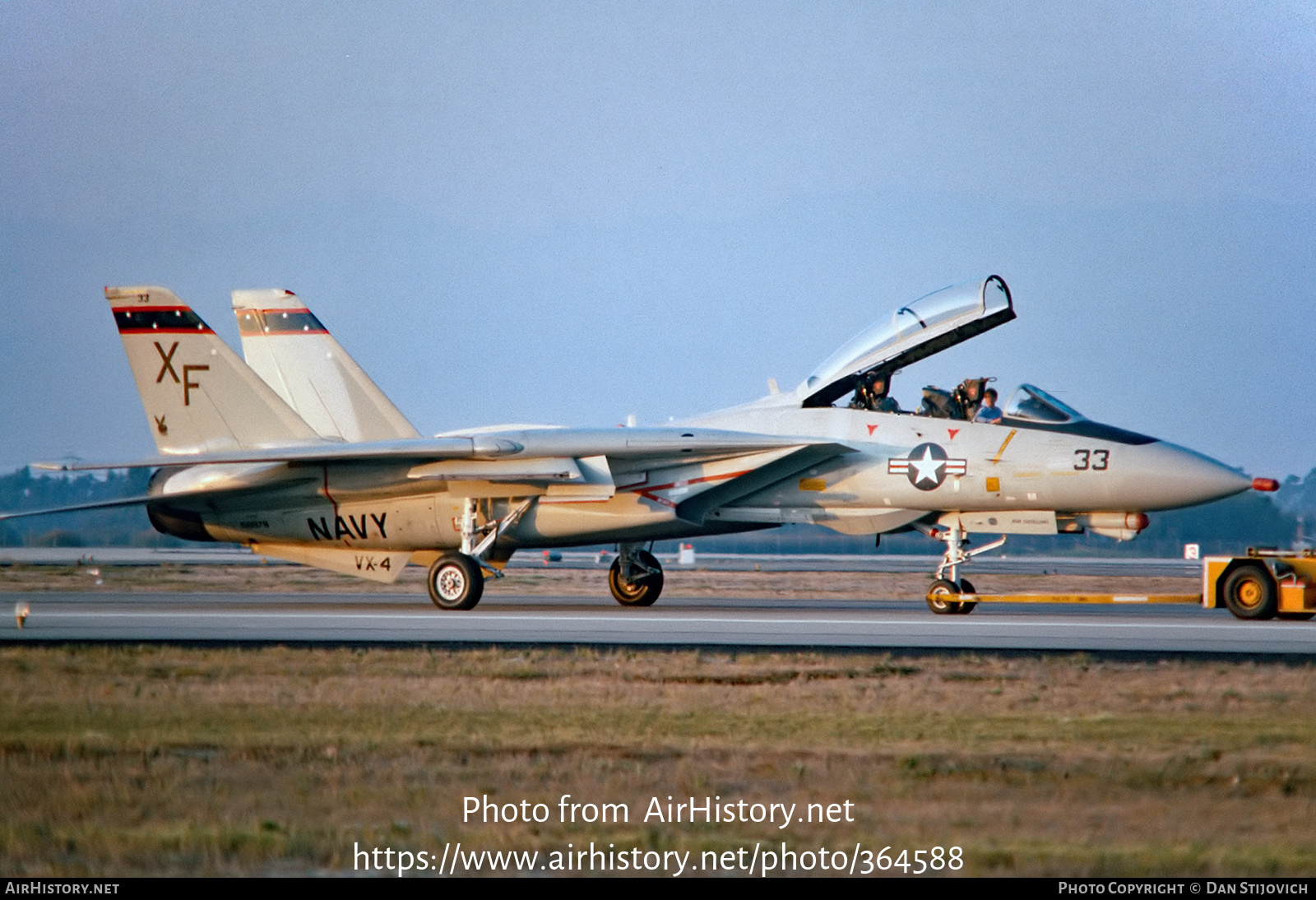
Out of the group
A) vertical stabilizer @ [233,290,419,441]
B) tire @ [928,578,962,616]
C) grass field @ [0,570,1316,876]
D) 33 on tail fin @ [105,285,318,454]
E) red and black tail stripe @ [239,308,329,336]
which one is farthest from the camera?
red and black tail stripe @ [239,308,329,336]

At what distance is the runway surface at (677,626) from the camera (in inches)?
480

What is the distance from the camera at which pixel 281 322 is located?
19.8 m

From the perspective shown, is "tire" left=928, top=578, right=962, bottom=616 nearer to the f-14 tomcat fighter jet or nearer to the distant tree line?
the f-14 tomcat fighter jet

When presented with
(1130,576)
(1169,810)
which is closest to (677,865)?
(1169,810)

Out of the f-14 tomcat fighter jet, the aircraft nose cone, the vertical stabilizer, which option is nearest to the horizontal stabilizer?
the f-14 tomcat fighter jet

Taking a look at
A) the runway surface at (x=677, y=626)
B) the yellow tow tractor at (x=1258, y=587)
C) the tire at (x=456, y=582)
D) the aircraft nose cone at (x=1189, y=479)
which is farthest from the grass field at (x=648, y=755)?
Answer: the tire at (x=456, y=582)

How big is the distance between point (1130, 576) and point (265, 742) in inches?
1161

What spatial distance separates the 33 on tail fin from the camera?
56.9 feet

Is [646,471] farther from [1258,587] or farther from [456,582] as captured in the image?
[1258,587]

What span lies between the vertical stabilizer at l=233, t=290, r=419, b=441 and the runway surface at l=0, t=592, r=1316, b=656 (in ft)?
8.31

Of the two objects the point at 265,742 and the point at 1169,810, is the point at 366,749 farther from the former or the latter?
the point at 1169,810

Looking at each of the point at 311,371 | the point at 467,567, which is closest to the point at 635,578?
the point at 467,567

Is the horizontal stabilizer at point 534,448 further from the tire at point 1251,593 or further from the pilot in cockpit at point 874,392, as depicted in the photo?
the tire at point 1251,593

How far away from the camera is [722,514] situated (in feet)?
55.1
